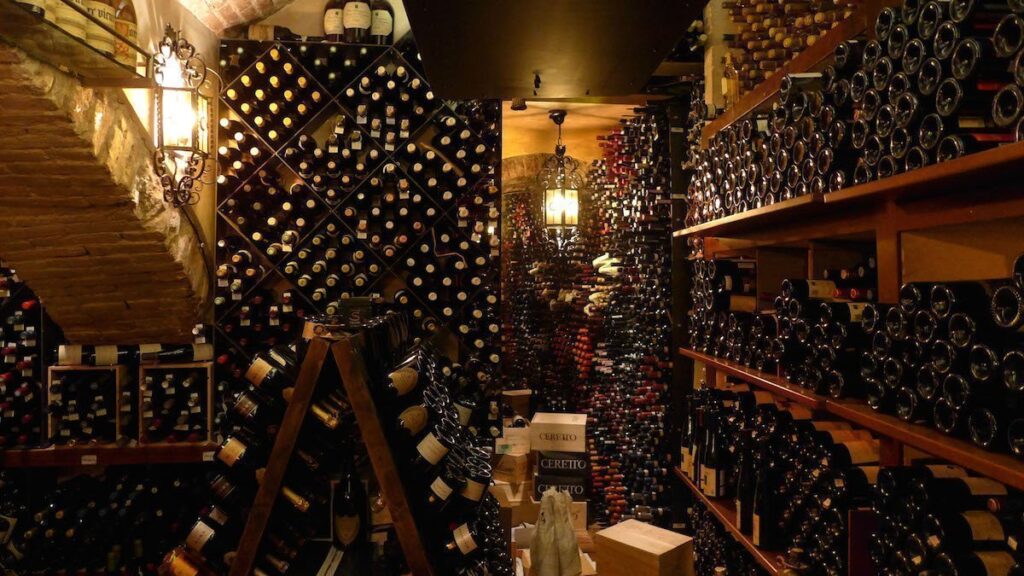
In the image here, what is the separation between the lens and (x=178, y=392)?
14.9 ft

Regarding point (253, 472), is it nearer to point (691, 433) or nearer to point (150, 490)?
point (691, 433)

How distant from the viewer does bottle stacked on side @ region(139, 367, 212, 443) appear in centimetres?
447

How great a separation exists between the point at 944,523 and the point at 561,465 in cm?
371

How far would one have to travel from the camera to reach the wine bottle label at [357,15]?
4.89m

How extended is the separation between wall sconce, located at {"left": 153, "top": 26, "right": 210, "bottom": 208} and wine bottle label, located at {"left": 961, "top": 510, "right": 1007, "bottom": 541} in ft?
11.5

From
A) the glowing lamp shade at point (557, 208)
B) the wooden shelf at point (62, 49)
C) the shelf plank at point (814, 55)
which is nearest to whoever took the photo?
the shelf plank at point (814, 55)

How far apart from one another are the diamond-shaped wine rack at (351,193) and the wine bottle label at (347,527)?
248cm

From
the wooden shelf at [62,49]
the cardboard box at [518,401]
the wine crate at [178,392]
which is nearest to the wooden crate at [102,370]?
the wine crate at [178,392]

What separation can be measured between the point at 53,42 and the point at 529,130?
5.84 m

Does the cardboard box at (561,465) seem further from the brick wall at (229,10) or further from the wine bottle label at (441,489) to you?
the brick wall at (229,10)

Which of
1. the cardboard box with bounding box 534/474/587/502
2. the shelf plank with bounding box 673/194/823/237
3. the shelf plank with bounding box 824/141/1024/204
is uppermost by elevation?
the shelf plank with bounding box 673/194/823/237

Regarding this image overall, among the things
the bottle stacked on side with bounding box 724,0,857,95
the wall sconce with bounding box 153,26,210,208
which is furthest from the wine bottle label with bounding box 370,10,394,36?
the bottle stacked on side with bounding box 724,0,857,95

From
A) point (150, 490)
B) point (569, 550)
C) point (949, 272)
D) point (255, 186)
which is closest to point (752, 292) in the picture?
point (949, 272)

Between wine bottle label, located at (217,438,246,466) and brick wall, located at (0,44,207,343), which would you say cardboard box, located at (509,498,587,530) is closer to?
brick wall, located at (0,44,207,343)
